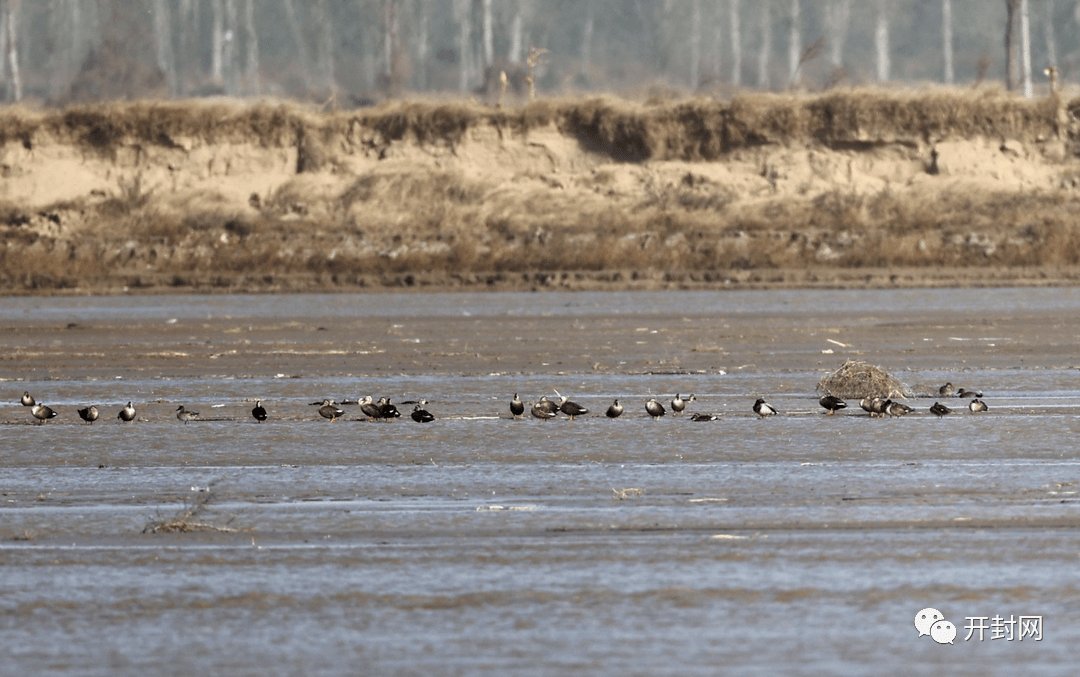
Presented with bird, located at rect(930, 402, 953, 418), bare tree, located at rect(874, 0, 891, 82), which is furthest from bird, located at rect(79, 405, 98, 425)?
bare tree, located at rect(874, 0, 891, 82)

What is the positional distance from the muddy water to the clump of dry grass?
26 centimetres

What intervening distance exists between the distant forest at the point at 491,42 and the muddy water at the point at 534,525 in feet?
185

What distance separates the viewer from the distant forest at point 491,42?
74.2 meters

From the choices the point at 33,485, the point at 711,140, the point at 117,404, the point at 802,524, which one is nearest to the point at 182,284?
the point at 711,140

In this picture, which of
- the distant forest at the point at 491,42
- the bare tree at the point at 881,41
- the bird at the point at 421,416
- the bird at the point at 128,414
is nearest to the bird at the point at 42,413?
the bird at the point at 128,414

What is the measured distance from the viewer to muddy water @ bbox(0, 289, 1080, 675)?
18.6 ft

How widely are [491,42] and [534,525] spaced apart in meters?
68.2

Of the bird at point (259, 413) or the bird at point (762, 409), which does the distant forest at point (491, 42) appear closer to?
the bird at point (259, 413)

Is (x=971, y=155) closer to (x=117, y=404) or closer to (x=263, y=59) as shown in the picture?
(x=117, y=404)

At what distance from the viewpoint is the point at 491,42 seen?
74438 mm

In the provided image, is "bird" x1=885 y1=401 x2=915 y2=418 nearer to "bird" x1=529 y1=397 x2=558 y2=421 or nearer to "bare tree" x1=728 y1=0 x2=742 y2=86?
"bird" x1=529 y1=397 x2=558 y2=421

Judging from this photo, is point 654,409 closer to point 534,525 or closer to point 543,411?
point 543,411

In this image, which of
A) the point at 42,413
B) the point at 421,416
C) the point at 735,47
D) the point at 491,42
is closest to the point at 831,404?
the point at 421,416

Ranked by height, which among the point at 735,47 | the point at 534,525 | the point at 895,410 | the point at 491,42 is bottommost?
the point at 534,525
